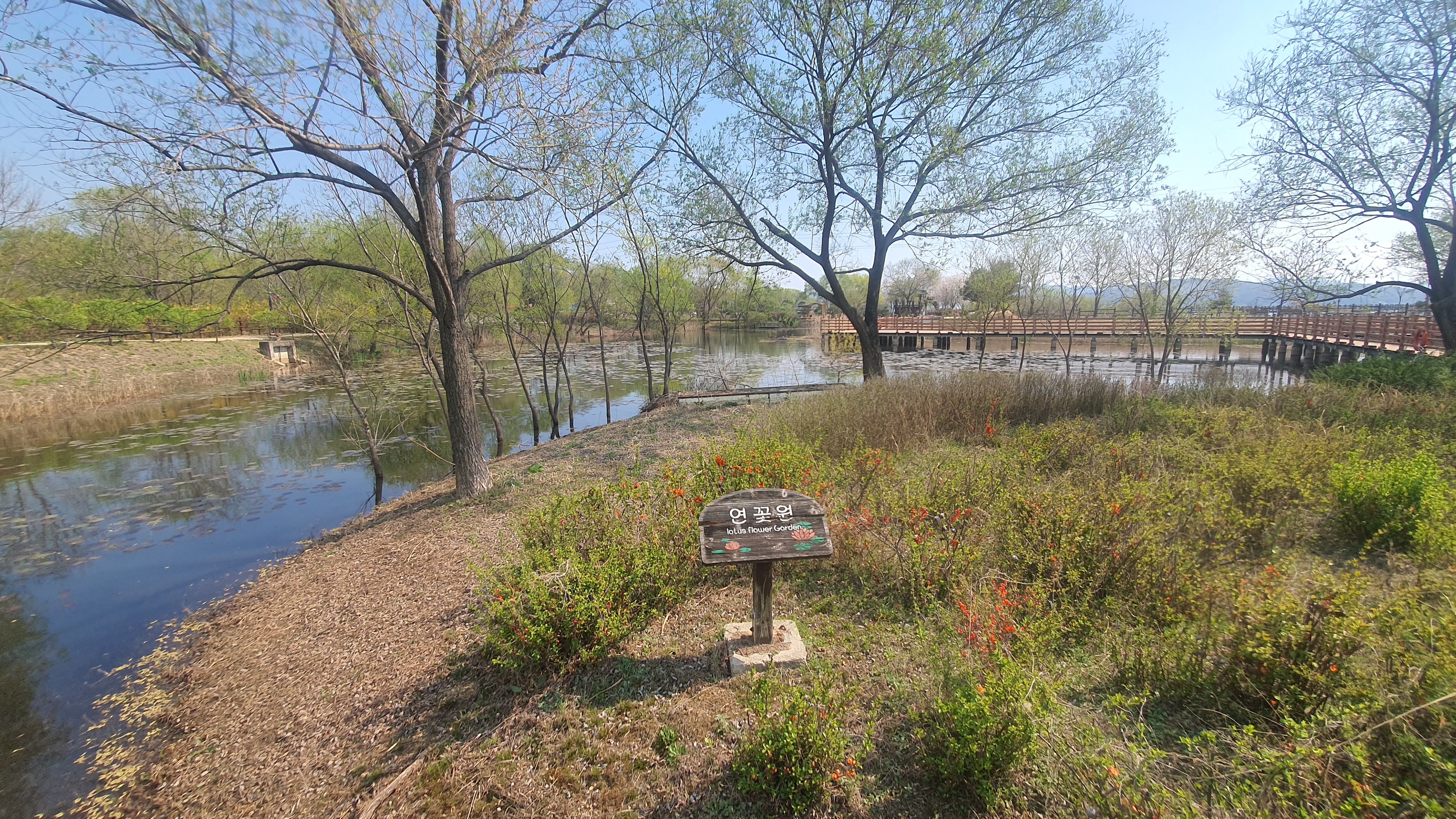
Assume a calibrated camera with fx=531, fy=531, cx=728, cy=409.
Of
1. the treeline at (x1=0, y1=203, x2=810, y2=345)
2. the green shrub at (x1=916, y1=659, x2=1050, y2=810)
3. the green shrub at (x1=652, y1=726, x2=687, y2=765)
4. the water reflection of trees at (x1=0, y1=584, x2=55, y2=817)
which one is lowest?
the water reflection of trees at (x1=0, y1=584, x2=55, y2=817)

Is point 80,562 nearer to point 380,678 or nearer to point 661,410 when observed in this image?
point 380,678

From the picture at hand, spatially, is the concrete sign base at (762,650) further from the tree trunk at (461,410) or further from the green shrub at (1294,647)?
the tree trunk at (461,410)

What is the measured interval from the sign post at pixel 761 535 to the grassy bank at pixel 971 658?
545 mm

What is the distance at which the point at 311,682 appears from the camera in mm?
4016

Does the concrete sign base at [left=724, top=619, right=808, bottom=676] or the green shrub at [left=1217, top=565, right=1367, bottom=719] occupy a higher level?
the green shrub at [left=1217, top=565, right=1367, bottom=719]

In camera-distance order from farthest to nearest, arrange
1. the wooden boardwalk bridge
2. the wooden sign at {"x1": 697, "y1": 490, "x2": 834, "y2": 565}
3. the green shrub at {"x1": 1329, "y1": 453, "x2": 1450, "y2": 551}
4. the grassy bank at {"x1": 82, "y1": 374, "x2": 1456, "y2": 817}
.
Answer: the wooden boardwalk bridge → the green shrub at {"x1": 1329, "y1": 453, "x2": 1450, "y2": 551} → the wooden sign at {"x1": 697, "y1": 490, "x2": 834, "y2": 565} → the grassy bank at {"x1": 82, "y1": 374, "x2": 1456, "y2": 817}

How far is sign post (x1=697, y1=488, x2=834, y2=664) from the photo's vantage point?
3.01 metres

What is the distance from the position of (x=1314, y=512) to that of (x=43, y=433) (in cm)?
2618

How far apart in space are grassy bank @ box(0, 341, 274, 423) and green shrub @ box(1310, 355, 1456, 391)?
94.5ft

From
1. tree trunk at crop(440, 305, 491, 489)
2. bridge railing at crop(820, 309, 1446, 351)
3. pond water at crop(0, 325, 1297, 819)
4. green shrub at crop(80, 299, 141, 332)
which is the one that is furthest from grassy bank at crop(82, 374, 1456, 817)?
bridge railing at crop(820, 309, 1446, 351)

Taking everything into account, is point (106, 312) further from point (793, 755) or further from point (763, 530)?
point (793, 755)

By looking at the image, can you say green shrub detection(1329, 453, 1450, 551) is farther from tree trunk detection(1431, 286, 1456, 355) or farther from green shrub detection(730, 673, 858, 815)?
tree trunk detection(1431, 286, 1456, 355)

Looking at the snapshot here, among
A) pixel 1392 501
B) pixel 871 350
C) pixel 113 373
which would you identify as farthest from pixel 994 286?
pixel 113 373

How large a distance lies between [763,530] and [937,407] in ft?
22.0
